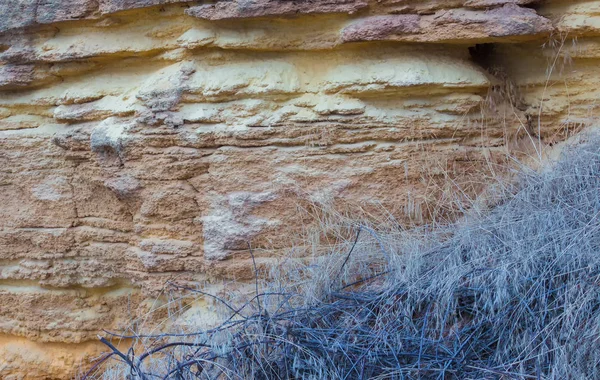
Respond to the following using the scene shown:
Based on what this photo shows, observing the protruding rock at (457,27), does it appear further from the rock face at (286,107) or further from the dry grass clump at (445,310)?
the dry grass clump at (445,310)

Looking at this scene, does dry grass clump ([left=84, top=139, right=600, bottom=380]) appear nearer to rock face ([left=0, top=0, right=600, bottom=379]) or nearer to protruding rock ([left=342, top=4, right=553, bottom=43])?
rock face ([left=0, top=0, right=600, bottom=379])

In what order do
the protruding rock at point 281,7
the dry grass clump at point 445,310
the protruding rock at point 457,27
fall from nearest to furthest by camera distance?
the dry grass clump at point 445,310 < the protruding rock at point 457,27 < the protruding rock at point 281,7

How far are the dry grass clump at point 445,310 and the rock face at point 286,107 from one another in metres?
0.37

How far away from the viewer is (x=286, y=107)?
10.1 ft

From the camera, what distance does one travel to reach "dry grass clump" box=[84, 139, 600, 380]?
6.81 feet

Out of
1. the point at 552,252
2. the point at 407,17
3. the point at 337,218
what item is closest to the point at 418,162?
the point at 337,218

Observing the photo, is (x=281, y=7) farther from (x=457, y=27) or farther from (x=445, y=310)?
(x=445, y=310)

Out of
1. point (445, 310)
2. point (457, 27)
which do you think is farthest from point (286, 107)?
point (445, 310)

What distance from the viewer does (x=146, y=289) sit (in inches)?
134

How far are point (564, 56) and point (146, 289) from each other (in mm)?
2458

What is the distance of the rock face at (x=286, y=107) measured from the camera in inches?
117

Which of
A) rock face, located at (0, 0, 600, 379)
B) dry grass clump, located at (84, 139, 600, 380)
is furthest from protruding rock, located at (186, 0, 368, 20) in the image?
dry grass clump, located at (84, 139, 600, 380)

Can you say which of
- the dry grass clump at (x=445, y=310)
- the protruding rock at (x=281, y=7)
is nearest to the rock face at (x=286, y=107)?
the protruding rock at (x=281, y=7)

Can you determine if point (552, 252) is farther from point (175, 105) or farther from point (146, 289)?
point (146, 289)
